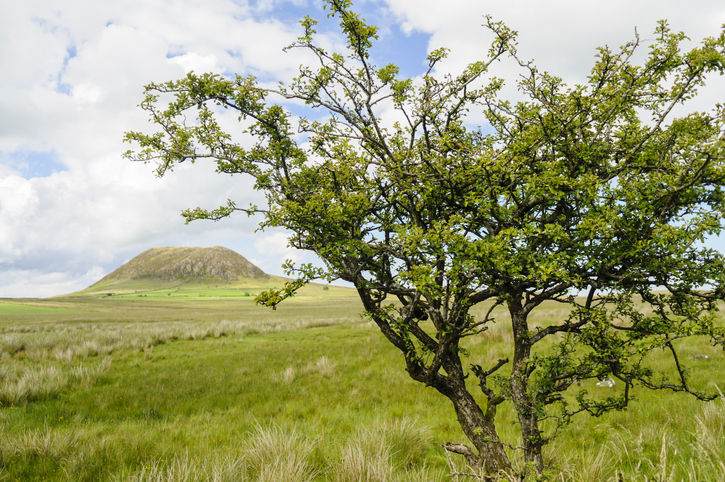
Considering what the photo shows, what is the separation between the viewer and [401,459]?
6.43 meters

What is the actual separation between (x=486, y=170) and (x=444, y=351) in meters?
2.69

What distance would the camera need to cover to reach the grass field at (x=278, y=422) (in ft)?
17.5

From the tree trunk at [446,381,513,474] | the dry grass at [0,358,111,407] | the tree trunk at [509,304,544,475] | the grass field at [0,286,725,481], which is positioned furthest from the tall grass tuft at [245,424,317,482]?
the dry grass at [0,358,111,407]

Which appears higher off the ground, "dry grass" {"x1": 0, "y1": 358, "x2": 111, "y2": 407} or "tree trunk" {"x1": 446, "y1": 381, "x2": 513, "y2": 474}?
"tree trunk" {"x1": 446, "y1": 381, "x2": 513, "y2": 474}

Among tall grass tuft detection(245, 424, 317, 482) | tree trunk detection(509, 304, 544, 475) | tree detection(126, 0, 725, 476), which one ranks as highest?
tree detection(126, 0, 725, 476)

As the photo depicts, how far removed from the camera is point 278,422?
862cm

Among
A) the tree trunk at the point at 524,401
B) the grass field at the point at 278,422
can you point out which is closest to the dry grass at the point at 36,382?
the grass field at the point at 278,422

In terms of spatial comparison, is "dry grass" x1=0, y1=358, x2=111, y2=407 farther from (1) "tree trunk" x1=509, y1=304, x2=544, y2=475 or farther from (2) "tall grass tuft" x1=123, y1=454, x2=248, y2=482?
(1) "tree trunk" x1=509, y1=304, x2=544, y2=475

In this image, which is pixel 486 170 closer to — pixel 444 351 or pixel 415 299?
pixel 415 299

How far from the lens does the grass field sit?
17.5 ft

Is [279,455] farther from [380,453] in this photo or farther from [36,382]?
[36,382]

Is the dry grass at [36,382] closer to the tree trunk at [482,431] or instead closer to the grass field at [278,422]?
the grass field at [278,422]

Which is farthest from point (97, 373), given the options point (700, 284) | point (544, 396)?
point (700, 284)

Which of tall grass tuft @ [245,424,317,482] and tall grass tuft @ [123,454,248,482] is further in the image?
tall grass tuft @ [245,424,317,482]
